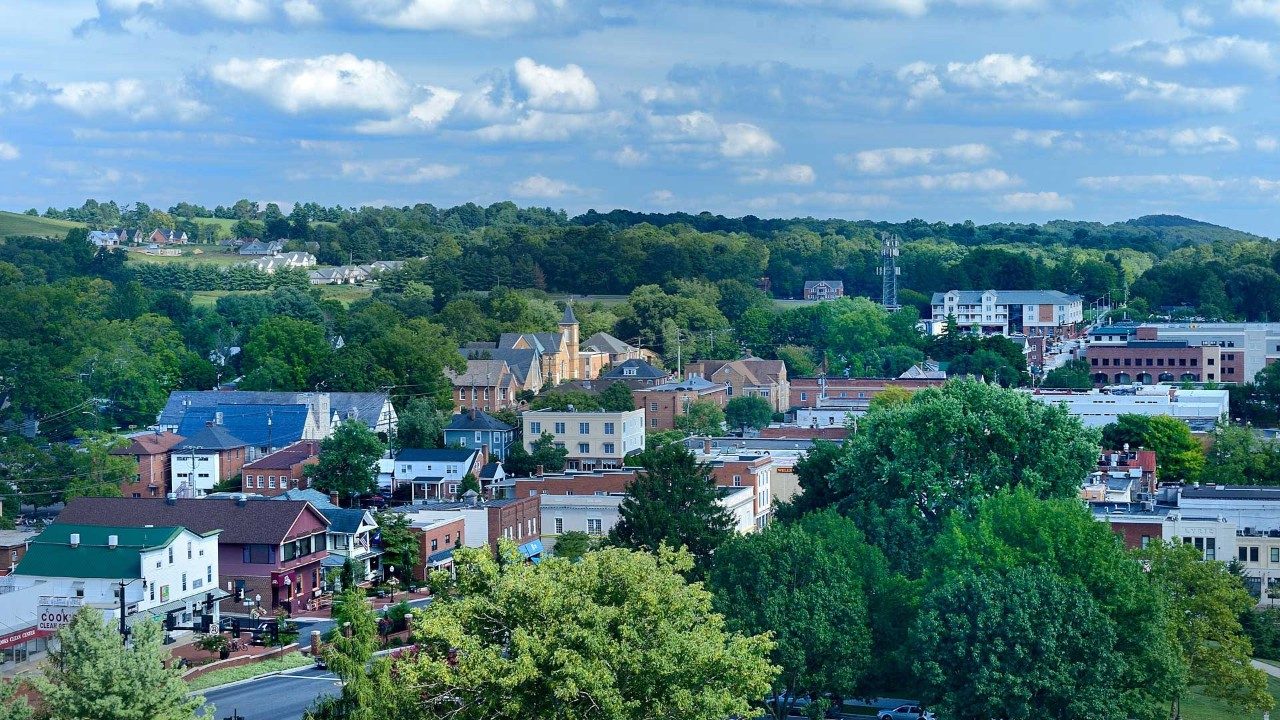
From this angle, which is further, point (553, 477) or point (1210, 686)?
point (553, 477)

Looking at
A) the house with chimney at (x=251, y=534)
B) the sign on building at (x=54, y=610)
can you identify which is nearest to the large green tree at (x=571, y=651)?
the sign on building at (x=54, y=610)

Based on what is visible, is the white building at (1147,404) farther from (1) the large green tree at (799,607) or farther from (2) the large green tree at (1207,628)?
(1) the large green tree at (799,607)

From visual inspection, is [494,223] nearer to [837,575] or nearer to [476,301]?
[476,301]

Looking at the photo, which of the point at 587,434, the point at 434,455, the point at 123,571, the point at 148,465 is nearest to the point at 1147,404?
the point at 587,434

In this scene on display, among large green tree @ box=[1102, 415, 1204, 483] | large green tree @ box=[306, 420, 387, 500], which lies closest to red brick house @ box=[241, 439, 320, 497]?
large green tree @ box=[306, 420, 387, 500]

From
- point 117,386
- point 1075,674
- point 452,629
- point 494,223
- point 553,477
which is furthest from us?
point 494,223

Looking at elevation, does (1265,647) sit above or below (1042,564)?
below

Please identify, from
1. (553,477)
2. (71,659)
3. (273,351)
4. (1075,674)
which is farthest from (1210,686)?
(273,351)
